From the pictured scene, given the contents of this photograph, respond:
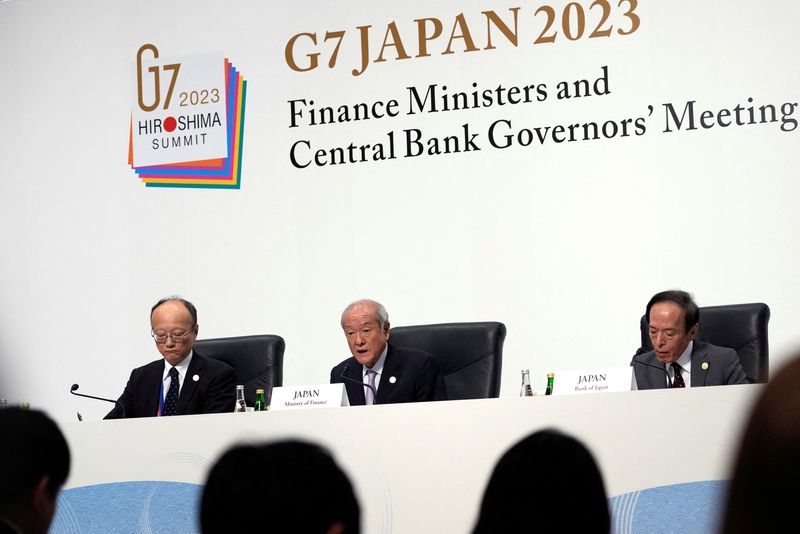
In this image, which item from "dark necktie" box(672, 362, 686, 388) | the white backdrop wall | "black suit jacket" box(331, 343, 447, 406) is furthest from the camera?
the white backdrop wall

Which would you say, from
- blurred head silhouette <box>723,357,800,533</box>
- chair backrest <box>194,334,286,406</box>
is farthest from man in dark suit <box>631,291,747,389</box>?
blurred head silhouette <box>723,357,800,533</box>

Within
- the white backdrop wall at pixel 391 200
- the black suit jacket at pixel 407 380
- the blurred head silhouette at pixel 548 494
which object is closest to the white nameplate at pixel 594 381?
the black suit jacket at pixel 407 380

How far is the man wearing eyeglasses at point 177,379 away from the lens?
4.20 m

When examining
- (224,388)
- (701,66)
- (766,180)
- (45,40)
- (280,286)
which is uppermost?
(45,40)

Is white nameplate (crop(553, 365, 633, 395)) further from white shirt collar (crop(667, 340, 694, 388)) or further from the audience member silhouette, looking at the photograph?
the audience member silhouette

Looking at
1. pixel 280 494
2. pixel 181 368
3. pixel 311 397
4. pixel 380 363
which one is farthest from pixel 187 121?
pixel 280 494

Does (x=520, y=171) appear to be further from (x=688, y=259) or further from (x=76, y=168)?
(x=76, y=168)

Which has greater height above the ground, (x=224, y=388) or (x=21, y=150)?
(x=21, y=150)

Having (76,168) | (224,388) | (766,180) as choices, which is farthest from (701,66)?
(76,168)

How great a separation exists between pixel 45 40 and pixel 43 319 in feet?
5.10

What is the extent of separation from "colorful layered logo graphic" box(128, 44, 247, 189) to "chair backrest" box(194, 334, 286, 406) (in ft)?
4.68

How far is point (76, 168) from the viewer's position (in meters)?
5.93

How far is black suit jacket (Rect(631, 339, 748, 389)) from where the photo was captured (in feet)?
12.4

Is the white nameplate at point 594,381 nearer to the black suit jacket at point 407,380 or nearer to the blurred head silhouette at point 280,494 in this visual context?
the black suit jacket at point 407,380
